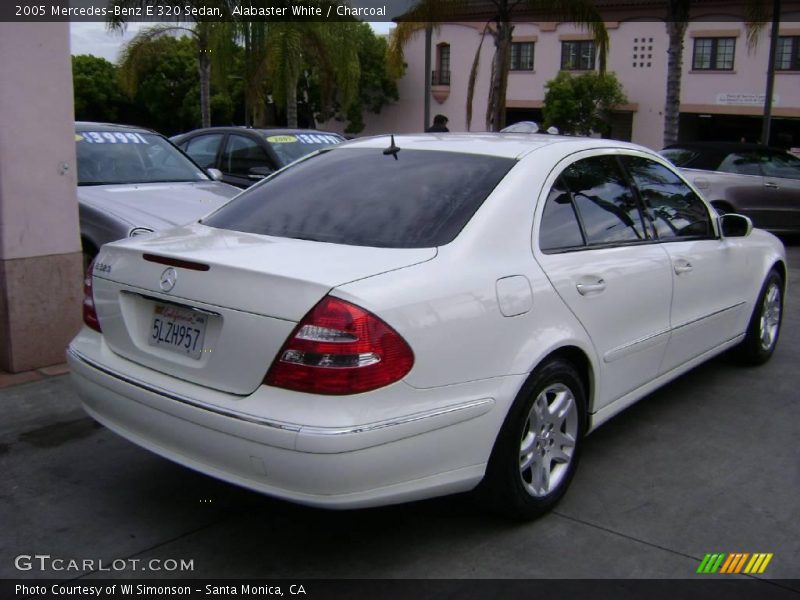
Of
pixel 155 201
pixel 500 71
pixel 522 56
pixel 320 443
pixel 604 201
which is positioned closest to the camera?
pixel 320 443

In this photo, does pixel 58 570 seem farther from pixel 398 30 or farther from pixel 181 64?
pixel 181 64

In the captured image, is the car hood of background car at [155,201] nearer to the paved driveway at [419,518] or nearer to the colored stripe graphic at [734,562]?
the paved driveway at [419,518]

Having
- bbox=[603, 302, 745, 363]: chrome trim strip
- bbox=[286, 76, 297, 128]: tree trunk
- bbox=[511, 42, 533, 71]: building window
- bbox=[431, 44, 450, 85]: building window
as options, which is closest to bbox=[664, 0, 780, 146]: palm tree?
bbox=[286, 76, 297, 128]: tree trunk

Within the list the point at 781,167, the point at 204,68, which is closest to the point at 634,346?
the point at 781,167

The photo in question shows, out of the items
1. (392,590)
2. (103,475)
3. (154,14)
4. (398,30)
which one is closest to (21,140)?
(103,475)

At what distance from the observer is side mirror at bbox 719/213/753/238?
508 cm

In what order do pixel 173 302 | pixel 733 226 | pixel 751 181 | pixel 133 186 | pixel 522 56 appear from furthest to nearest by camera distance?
pixel 522 56 < pixel 751 181 < pixel 133 186 < pixel 733 226 < pixel 173 302

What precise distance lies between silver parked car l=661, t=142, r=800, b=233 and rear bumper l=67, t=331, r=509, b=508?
32.9 feet

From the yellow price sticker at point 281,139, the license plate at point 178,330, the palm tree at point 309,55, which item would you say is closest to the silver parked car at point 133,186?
the yellow price sticker at point 281,139

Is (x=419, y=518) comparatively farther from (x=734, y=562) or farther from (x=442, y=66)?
(x=442, y=66)

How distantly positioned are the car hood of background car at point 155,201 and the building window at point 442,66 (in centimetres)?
→ 3130

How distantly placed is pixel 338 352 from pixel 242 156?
24.9 feet

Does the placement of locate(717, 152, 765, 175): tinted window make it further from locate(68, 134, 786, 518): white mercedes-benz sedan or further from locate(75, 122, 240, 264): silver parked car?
locate(68, 134, 786, 518): white mercedes-benz sedan

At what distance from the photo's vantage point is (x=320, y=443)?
2713 millimetres
